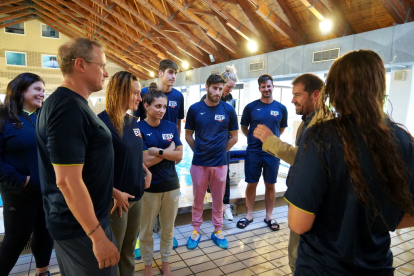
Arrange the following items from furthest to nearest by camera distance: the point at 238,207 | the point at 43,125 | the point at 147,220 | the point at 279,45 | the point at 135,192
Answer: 1. the point at 279,45
2. the point at 238,207
3. the point at 147,220
4. the point at 135,192
5. the point at 43,125

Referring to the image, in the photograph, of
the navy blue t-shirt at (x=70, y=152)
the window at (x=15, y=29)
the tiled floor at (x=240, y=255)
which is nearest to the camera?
the navy blue t-shirt at (x=70, y=152)

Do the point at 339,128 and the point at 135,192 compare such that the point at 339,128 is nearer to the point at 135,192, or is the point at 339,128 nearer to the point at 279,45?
the point at 135,192

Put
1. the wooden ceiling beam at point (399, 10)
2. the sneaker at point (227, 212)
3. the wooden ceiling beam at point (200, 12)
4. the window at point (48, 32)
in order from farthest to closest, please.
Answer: the window at point (48, 32) → the wooden ceiling beam at point (200, 12) → the wooden ceiling beam at point (399, 10) → the sneaker at point (227, 212)

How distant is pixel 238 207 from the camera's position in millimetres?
3504

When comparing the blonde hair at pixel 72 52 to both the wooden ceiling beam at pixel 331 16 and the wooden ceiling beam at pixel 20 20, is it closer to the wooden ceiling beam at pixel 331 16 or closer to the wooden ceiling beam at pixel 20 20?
the wooden ceiling beam at pixel 331 16

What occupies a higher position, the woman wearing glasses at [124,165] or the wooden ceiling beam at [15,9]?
the wooden ceiling beam at [15,9]

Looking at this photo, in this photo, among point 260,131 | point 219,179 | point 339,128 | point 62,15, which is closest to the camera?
point 339,128

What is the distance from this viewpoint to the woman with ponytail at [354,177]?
2.44ft

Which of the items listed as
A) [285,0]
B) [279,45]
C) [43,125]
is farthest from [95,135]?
[279,45]

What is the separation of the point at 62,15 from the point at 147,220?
14067 mm

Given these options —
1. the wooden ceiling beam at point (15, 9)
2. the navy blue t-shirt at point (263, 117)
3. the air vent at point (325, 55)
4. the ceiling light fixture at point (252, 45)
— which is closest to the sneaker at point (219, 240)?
the navy blue t-shirt at point (263, 117)

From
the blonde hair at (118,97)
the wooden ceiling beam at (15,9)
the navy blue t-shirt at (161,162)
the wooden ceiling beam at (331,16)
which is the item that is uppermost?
the wooden ceiling beam at (15,9)


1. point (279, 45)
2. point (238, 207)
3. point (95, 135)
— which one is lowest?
point (238, 207)

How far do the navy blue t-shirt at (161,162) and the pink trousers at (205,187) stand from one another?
58 cm
